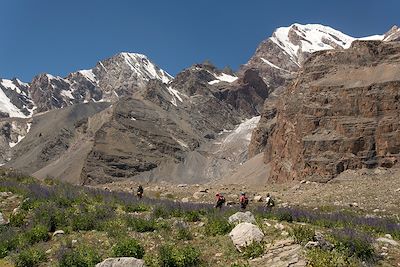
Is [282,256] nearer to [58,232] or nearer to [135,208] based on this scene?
[58,232]

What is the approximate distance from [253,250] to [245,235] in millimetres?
809

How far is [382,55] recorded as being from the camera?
75.9 m

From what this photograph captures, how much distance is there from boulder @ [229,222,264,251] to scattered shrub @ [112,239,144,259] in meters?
2.30

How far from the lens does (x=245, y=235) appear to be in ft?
39.5

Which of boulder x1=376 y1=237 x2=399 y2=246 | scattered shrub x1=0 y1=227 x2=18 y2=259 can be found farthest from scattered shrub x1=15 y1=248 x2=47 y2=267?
boulder x1=376 y1=237 x2=399 y2=246

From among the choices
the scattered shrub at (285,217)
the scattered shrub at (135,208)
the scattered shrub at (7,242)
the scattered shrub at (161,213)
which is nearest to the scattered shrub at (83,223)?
the scattered shrub at (7,242)

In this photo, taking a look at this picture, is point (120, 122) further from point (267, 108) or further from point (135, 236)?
point (135, 236)

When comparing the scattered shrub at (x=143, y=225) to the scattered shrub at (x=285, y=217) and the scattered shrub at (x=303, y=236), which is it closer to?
the scattered shrub at (x=285, y=217)

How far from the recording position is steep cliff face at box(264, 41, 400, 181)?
64875 mm

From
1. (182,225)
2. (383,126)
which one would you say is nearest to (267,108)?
(383,126)

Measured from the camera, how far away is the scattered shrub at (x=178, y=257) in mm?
11250

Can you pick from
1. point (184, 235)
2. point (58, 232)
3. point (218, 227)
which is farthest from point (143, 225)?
point (58, 232)

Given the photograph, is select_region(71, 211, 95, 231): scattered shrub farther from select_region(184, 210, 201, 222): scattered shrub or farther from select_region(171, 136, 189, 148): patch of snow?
select_region(171, 136, 189, 148): patch of snow

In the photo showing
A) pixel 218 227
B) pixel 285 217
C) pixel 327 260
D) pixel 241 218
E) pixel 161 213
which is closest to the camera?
pixel 327 260
